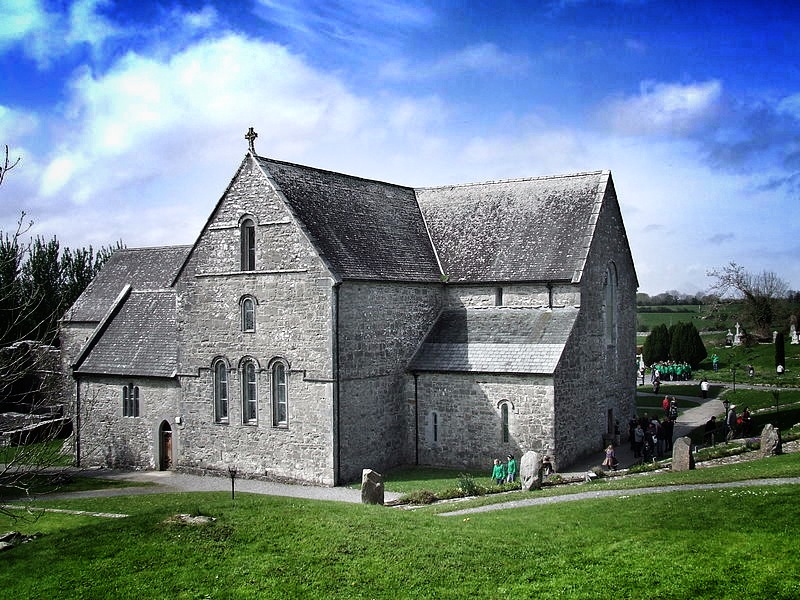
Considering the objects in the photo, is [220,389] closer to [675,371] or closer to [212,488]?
[212,488]

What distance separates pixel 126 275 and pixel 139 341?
11.2 m

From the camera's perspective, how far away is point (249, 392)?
108ft

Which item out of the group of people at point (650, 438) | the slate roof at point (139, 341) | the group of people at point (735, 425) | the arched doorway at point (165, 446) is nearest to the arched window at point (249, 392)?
the slate roof at point (139, 341)

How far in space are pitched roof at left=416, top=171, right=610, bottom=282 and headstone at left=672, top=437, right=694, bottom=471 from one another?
880cm

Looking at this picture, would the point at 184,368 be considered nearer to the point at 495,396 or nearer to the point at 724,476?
the point at 495,396

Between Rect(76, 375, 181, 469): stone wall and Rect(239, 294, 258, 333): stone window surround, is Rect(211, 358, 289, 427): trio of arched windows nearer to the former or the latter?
Rect(239, 294, 258, 333): stone window surround

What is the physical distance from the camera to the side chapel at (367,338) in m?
31.2

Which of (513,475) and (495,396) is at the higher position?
(495,396)

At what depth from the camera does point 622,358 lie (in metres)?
39.1

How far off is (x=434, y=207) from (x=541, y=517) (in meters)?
22.9

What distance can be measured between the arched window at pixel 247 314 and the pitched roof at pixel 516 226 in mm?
9828

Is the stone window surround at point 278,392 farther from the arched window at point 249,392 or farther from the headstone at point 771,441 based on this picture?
the headstone at point 771,441

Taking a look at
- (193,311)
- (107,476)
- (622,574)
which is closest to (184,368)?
(193,311)

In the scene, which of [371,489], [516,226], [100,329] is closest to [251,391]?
[371,489]
